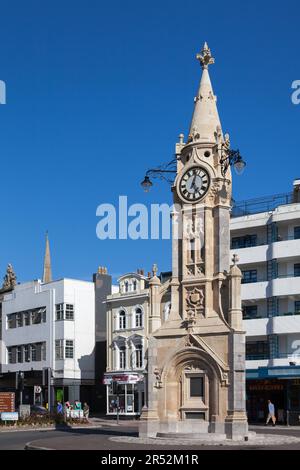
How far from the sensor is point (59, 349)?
250 ft

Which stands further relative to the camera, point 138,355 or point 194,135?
point 138,355

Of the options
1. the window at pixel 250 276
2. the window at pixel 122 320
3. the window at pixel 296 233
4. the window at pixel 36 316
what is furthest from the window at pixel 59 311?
the window at pixel 296 233

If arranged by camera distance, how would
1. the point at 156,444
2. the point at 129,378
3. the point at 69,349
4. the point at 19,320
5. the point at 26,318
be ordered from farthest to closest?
the point at 19,320 → the point at 26,318 → the point at 69,349 → the point at 129,378 → the point at 156,444

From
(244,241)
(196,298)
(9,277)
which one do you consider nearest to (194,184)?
(196,298)

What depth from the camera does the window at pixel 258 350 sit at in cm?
6169

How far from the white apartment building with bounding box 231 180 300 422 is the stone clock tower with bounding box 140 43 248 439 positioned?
19.1 metres

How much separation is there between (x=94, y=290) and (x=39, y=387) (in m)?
11.4

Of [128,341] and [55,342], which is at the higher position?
[128,341]

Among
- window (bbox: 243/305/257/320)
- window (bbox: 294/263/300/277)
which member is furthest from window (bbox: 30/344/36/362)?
window (bbox: 294/263/300/277)

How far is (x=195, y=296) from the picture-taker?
133 ft

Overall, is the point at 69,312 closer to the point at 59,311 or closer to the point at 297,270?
the point at 59,311

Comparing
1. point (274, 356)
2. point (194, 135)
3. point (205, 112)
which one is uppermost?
point (205, 112)

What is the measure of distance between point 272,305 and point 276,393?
21.7ft
